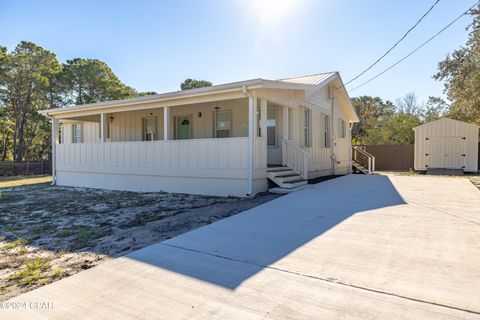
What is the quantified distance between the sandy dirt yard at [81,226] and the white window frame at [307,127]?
13.6 ft

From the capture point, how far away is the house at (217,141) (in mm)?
8734

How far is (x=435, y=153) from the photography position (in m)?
18.1

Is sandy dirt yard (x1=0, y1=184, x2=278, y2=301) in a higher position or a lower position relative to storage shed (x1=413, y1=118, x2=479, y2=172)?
lower

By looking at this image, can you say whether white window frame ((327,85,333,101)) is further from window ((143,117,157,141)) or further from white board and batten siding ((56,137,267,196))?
window ((143,117,157,141))

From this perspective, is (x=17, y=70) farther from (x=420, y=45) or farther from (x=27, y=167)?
(x=420, y=45)

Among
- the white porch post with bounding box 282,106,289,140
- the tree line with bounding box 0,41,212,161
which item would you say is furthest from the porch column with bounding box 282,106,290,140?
the tree line with bounding box 0,41,212,161

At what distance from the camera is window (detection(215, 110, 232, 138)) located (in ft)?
38.4

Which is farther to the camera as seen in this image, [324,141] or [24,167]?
[24,167]

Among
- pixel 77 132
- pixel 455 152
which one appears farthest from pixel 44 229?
pixel 455 152

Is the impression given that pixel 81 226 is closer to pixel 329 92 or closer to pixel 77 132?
pixel 329 92

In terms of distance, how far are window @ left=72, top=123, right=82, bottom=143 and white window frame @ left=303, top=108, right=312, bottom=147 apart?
1144 centimetres

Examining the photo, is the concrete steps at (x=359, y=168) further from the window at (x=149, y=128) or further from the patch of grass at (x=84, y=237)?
the patch of grass at (x=84, y=237)

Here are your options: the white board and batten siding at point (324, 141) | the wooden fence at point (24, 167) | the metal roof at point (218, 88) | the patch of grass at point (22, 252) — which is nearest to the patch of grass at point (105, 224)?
the patch of grass at point (22, 252)

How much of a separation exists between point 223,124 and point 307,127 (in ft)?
10.4
